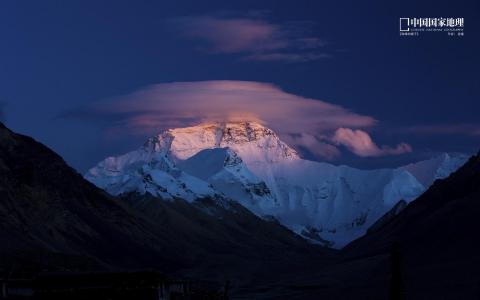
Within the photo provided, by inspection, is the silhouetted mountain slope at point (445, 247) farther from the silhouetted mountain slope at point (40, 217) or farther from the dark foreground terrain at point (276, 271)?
the silhouetted mountain slope at point (40, 217)

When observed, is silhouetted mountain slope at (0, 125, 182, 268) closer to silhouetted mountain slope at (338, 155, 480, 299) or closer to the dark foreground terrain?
the dark foreground terrain

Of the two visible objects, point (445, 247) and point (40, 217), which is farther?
point (40, 217)

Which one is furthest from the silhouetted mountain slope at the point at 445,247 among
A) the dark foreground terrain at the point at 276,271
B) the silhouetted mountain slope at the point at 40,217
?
the silhouetted mountain slope at the point at 40,217

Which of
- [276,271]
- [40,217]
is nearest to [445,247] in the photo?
[276,271]

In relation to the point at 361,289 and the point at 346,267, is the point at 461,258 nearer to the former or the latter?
the point at 361,289

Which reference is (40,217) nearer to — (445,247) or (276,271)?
(276,271)

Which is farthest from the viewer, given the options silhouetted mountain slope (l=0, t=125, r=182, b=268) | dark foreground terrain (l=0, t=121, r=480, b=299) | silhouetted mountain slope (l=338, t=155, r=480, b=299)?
silhouetted mountain slope (l=0, t=125, r=182, b=268)

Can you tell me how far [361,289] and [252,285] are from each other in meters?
54.5

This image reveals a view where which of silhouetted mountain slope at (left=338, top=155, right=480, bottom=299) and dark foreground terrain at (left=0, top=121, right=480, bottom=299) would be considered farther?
dark foreground terrain at (left=0, top=121, right=480, bottom=299)

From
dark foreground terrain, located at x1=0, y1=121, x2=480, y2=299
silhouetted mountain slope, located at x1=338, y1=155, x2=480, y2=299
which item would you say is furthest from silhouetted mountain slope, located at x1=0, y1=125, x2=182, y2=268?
silhouetted mountain slope, located at x1=338, y1=155, x2=480, y2=299

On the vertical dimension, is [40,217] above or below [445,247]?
above

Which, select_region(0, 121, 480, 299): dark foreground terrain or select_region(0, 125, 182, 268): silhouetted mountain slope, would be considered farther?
select_region(0, 125, 182, 268): silhouetted mountain slope

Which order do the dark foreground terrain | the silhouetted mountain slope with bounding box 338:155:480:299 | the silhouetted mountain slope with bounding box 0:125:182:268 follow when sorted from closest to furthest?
the silhouetted mountain slope with bounding box 338:155:480:299, the dark foreground terrain, the silhouetted mountain slope with bounding box 0:125:182:268

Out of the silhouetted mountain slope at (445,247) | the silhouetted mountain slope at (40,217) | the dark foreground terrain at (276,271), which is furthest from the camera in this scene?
the silhouetted mountain slope at (40,217)
